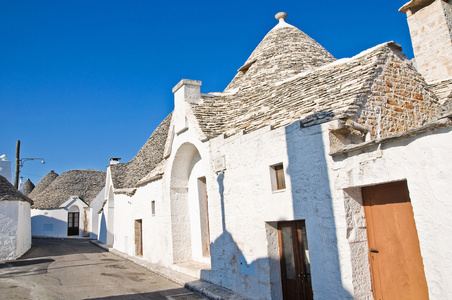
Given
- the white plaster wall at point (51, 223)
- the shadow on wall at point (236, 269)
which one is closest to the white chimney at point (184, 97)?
the shadow on wall at point (236, 269)

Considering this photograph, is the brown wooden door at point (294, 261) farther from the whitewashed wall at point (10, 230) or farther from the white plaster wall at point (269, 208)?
the whitewashed wall at point (10, 230)

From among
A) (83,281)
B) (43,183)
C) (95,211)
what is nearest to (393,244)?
(83,281)

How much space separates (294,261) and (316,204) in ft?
4.63

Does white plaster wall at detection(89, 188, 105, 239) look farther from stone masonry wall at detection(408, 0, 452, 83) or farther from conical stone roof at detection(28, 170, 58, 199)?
stone masonry wall at detection(408, 0, 452, 83)

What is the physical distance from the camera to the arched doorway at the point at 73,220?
3131cm

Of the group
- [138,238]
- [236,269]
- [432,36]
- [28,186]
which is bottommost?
[236,269]

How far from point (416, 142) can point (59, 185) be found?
113 ft

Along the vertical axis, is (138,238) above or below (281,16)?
below

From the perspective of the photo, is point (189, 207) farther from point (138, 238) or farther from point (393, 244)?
point (393, 244)

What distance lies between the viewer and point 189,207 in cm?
1109

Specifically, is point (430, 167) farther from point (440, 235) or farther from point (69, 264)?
point (69, 264)

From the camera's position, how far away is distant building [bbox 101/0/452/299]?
4354 millimetres

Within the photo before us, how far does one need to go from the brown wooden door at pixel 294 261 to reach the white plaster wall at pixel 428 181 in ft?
5.95

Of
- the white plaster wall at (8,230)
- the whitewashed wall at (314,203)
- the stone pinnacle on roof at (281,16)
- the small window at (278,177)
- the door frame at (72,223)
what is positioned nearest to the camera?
the whitewashed wall at (314,203)
